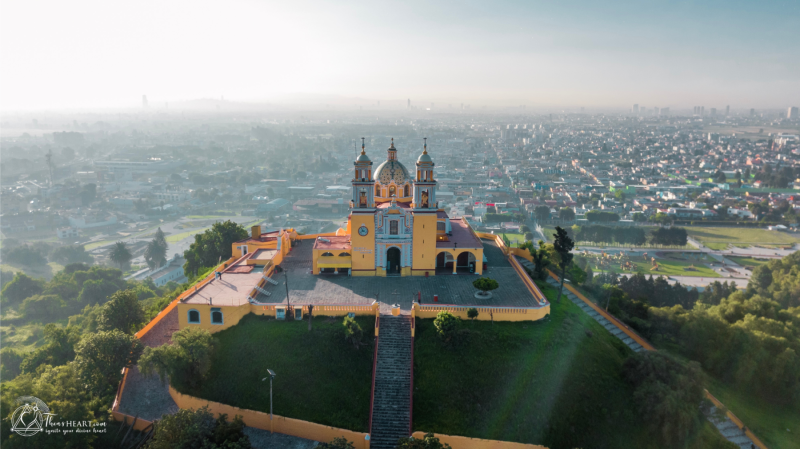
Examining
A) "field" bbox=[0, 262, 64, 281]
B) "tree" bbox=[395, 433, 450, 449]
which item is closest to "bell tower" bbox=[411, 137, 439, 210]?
"tree" bbox=[395, 433, 450, 449]

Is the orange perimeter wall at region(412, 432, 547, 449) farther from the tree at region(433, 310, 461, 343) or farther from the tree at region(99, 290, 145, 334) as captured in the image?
the tree at region(99, 290, 145, 334)

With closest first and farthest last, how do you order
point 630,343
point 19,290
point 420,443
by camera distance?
1. point 420,443
2. point 630,343
3. point 19,290

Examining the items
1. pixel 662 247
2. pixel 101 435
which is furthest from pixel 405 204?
pixel 662 247

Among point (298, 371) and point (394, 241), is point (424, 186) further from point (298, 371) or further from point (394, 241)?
point (298, 371)

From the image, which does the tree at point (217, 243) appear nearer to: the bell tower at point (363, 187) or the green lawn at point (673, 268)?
the bell tower at point (363, 187)

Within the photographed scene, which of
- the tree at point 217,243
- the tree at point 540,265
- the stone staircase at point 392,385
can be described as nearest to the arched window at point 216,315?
the stone staircase at point 392,385

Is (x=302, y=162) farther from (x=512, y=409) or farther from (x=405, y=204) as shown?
(x=512, y=409)
